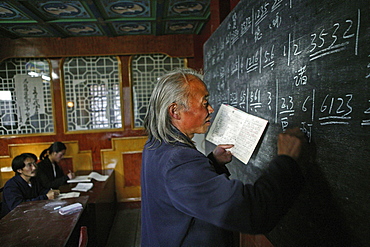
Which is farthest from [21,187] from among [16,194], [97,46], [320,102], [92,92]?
[320,102]

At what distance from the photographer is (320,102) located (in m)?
0.83

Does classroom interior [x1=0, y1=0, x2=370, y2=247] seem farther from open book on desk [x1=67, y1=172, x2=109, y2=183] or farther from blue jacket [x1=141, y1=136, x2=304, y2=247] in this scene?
blue jacket [x1=141, y1=136, x2=304, y2=247]

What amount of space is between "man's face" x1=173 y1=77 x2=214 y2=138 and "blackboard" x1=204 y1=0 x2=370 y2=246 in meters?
0.39

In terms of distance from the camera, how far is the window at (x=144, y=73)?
4.19 metres

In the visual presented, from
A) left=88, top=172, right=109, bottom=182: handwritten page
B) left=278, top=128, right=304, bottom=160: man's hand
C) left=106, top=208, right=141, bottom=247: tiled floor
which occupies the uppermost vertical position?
left=278, top=128, right=304, bottom=160: man's hand

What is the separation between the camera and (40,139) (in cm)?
398

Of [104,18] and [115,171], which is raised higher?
[104,18]

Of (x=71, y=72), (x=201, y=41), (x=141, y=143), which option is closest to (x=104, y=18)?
(x=71, y=72)

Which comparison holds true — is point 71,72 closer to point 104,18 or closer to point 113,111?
point 113,111

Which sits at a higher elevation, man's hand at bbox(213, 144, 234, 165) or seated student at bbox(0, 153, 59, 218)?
man's hand at bbox(213, 144, 234, 165)

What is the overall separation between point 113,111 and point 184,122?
344 centimetres

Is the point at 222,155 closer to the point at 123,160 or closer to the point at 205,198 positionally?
the point at 205,198

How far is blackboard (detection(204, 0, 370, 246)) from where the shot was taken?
684 millimetres

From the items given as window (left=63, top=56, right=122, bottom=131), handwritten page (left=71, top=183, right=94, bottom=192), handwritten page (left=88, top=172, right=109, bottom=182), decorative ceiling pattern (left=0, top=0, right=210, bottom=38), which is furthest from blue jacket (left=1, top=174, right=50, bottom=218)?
decorative ceiling pattern (left=0, top=0, right=210, bottom=38)
